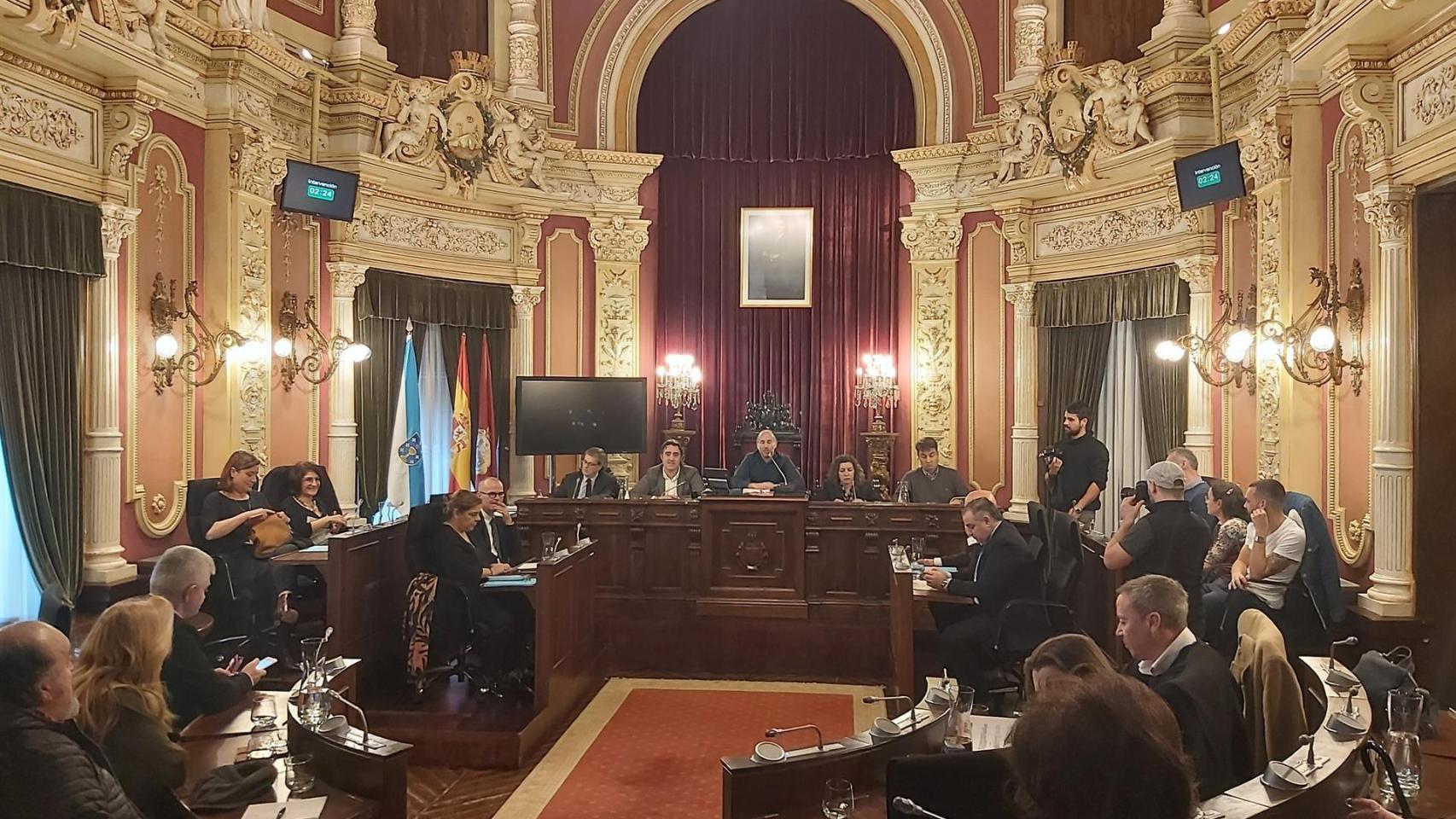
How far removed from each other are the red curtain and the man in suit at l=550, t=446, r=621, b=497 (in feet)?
9.05

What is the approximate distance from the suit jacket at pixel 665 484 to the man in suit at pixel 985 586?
10.8ft

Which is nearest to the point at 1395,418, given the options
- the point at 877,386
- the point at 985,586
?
the point at 985,586

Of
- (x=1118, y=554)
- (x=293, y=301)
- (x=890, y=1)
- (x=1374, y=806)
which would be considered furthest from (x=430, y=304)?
(x=1374, y=806)

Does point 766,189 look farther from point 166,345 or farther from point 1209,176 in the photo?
point 166,345

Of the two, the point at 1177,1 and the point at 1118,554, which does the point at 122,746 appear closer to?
the point at 1118,554

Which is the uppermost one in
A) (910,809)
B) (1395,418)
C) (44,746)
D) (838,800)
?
(1395,418)

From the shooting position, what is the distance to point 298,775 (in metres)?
3.30

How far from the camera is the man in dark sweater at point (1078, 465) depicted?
334 inches

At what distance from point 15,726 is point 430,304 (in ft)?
26.5

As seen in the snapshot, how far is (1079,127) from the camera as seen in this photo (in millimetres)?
9469

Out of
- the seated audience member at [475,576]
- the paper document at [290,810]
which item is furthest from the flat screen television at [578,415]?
the paper document at [290,810]

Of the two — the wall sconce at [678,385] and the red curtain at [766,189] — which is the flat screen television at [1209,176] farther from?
the wall sconce at [678,385]

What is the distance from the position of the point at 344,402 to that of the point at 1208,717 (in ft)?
26.2

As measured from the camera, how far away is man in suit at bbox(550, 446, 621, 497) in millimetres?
9375
